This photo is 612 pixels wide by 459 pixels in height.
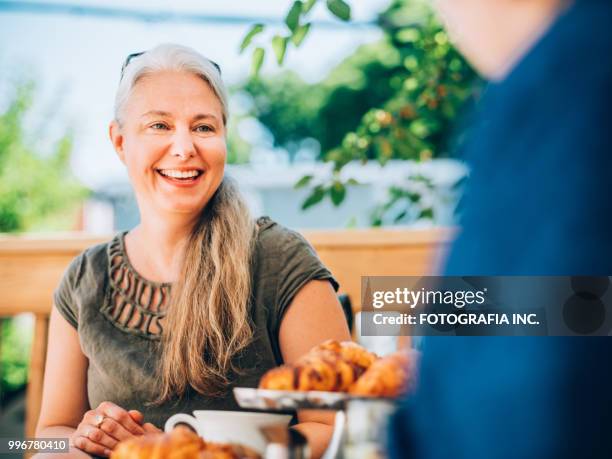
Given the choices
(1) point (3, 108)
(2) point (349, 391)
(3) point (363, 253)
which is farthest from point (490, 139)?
(1) point (3, 108)

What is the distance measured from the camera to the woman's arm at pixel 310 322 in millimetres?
1475

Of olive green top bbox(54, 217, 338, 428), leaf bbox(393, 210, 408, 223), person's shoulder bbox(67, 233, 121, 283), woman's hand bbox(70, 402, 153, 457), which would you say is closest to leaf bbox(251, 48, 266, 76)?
olive green top bbox(54, 217, 338, 428)

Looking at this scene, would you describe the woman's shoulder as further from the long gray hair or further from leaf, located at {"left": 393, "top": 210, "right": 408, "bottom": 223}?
leaf, located at {"left": 393, "top": 210, "right": 408, "bottom": 223}

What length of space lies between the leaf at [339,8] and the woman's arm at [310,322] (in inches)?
22.9

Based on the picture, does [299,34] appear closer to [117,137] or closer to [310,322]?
[117,137]

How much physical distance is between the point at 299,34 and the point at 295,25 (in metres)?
0.04

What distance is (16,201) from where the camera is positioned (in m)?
9.32

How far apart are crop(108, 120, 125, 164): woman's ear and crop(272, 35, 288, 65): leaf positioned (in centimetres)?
40

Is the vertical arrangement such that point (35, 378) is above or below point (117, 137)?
below

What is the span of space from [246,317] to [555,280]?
1.02m

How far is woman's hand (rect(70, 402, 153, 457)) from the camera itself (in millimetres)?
1216

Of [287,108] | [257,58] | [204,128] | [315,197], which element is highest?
[287,108]

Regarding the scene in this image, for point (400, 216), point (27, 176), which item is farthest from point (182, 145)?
point (27, 176)

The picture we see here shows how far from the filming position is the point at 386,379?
2.51ft
